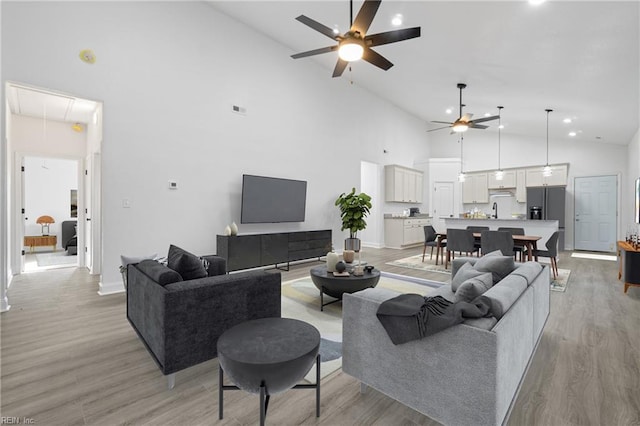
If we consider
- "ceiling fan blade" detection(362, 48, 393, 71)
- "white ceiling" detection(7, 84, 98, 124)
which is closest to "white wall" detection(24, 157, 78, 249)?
"white ceiling" detection(7, 84, 98, 124)

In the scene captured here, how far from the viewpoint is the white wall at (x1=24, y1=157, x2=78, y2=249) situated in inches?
304

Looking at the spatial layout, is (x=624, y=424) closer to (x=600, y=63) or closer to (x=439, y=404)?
(x=439, y=404)

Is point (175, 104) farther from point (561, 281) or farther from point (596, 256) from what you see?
point (596, 256)

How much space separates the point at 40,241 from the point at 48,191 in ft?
4.44

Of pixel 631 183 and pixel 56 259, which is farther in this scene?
pixel 631 183

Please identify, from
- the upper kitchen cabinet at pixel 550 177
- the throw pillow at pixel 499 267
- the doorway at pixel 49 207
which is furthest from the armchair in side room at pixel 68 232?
the upper kitchen cabinet at pixel 550 177

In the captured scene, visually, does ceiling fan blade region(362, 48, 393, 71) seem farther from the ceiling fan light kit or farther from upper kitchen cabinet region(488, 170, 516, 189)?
upper kitchen cabinet region(488, 170, 516, 189)

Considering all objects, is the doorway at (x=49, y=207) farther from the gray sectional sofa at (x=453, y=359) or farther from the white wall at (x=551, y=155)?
the white wall at (x=551, y=155)

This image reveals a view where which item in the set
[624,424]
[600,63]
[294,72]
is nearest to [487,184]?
[600,63]

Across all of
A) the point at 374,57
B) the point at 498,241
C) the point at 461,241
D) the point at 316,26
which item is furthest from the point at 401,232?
the point at 316,26

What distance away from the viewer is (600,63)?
4152 millimetres

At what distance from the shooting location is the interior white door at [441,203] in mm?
10164

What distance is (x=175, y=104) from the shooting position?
466 centimetres

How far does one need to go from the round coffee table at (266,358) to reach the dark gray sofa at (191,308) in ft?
1.39
